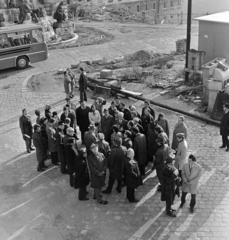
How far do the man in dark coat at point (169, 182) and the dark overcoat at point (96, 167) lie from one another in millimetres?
1520

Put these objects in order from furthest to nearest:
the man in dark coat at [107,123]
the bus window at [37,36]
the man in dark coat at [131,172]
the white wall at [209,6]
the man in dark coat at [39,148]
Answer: the white wall at [209,6], the bus window at [37,36], the man in dark coat at [107,123], the man in dark coat at [39,148], the man in dark coat at [131,172]

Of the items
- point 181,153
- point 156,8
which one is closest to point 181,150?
point 181,153

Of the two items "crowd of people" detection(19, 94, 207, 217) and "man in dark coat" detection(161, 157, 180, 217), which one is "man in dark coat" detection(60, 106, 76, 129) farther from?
"man in dark coat" detection(161, 157, 180, 217)

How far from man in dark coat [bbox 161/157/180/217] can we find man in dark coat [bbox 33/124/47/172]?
389 centimetres

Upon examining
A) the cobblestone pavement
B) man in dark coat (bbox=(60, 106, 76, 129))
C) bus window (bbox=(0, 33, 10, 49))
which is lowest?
the cobblestone pavement

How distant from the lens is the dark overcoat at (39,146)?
1057 centimetres

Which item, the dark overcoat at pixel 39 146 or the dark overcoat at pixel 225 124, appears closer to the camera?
the dark overcoat at pixel 39 146

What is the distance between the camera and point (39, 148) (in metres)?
10.7

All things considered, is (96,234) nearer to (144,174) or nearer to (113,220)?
(113,220)

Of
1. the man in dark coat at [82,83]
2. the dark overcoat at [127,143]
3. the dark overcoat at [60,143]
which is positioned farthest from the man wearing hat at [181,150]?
the man in dark coat at [82,83]

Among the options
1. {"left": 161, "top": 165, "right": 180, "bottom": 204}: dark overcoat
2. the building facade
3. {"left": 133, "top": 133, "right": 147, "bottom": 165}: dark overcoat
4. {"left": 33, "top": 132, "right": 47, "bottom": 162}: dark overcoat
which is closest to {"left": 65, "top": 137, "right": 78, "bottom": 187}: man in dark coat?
{"left": 33, "top": 132, "right": 47, "bottom": 162}: dark overcoat

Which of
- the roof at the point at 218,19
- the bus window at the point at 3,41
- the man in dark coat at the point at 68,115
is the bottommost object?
the man in dark coat at the point at 68,115

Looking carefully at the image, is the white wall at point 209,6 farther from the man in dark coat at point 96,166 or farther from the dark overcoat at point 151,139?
the man in dark coat at point 96,166

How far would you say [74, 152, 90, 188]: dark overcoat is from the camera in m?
8.91
